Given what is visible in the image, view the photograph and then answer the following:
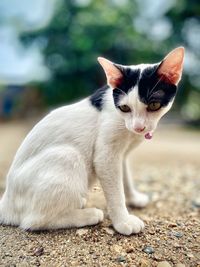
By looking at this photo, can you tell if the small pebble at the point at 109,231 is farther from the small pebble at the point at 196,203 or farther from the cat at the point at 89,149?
the small pebble at the point at 196,203

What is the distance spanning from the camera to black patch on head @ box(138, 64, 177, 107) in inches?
63.9

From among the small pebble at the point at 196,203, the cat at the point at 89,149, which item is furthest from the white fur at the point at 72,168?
the small pebble at the point at 196,203

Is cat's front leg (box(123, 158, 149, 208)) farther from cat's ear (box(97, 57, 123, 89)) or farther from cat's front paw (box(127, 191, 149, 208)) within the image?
cat's ear (box(97, 57, 123, 89))

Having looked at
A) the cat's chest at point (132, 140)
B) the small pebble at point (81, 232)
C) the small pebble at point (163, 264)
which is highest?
the cat's chest at point (132, 140)

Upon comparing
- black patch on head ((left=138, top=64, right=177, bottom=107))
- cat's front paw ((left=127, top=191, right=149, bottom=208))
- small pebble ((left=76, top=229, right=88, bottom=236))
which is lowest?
cat's front paw ((left=127, top=191, right=149, bottom=208))

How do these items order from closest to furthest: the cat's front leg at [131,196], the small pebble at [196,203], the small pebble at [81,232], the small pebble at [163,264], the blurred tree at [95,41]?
the small pebble at [163,264]
the small pebble at [81,232]
the cat's front leg at [131,196]
the small pebble at [196,203]
the blurred tree at [95,41]

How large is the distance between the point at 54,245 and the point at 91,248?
0.59 feet

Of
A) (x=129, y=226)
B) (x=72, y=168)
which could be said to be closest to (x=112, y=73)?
(x=72, y=168)

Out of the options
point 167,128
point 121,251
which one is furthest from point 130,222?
point 167,128

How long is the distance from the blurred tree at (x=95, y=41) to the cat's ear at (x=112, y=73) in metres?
8.18

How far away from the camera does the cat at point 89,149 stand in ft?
5.46

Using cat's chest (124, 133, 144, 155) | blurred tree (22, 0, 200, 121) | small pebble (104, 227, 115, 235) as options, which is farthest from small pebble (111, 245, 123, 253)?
blurred tree (22, 0, 200, 121)

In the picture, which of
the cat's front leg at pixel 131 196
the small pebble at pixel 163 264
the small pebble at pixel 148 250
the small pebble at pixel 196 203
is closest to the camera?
the small pebble at pixel 163 264

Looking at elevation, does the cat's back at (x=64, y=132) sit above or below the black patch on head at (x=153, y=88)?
below
